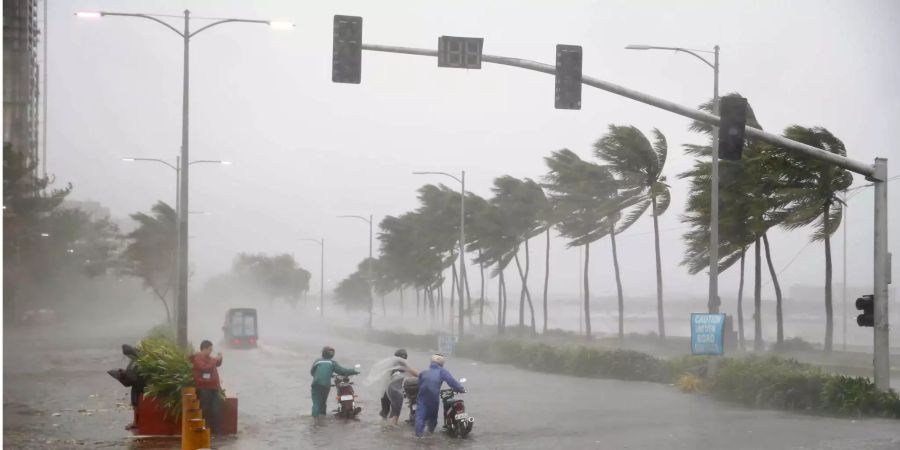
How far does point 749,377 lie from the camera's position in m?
25.8

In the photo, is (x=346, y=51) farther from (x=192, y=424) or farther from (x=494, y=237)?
(x=494, y=237)

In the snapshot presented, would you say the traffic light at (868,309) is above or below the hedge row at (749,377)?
→ above

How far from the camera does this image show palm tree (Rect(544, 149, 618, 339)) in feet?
184

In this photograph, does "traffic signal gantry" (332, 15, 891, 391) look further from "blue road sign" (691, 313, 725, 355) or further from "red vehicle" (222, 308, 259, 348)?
"red vehicle" (222, 308, 259, 348)

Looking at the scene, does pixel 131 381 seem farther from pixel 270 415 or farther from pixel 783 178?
pixel 783 178

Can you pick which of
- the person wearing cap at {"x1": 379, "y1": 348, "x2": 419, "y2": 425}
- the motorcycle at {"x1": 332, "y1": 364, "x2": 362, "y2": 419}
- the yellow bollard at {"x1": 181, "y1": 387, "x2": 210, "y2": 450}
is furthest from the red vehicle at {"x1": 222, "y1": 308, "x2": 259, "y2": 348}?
the yellow bollard at {"x1": 181, "y1": 387, "x2": 210, "y2": 450}

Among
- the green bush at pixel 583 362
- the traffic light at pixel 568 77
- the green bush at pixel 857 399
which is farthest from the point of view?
the green bush at pixel 583 362

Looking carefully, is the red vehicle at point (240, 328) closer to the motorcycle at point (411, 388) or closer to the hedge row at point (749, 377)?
the hedge row at point (749, 377)

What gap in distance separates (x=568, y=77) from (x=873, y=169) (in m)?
7.67

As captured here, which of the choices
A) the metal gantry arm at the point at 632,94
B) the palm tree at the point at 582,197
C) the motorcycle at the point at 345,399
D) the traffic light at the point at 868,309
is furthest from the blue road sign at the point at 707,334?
the palm tree at the point at 582,197

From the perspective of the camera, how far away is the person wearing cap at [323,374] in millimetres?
21844

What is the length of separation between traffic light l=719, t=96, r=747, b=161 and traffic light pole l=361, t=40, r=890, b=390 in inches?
20.1

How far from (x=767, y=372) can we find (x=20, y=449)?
644 inches

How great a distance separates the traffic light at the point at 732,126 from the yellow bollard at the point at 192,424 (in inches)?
376
